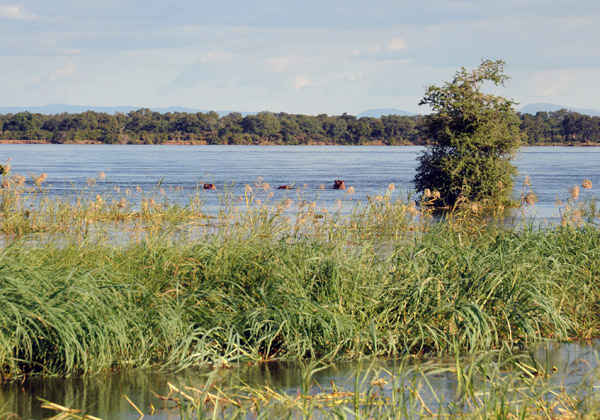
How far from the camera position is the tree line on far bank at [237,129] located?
127938mm

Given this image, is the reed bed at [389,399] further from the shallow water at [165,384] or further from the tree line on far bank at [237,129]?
the tree line on far bank at [237,129]

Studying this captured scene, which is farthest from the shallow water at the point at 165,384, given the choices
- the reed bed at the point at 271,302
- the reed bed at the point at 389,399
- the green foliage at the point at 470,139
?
the green foliage at the point at 470,139

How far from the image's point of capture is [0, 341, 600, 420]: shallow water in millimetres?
6117

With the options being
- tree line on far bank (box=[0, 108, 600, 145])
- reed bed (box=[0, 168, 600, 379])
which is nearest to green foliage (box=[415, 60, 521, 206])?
reed bed (box=[0, 168, 600, 379])

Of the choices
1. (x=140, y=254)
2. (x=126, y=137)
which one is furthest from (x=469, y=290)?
(x=126, y=137)

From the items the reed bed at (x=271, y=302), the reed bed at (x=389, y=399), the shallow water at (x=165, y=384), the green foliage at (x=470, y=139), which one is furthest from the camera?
the green foliage at (x=470, y=139)

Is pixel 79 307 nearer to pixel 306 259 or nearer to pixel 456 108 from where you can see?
pixel 306 259

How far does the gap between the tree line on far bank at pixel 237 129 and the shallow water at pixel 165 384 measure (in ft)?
404

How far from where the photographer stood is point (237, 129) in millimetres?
133500

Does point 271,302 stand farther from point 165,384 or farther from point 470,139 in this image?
point 470,139

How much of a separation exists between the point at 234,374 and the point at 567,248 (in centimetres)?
505

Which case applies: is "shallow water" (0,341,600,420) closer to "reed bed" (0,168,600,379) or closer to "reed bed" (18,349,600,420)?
"reed bed" (18,349,600,420)

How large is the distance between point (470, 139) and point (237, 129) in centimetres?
10949

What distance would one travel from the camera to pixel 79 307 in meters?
6.81
